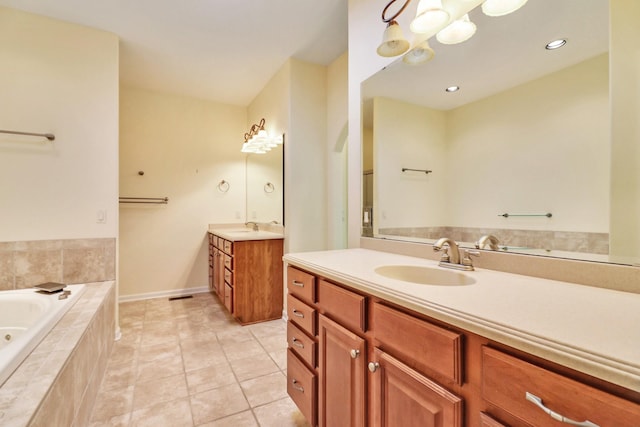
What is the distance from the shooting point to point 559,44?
102 cm

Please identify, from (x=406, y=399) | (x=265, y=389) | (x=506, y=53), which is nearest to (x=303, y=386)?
(x=265, y=389)

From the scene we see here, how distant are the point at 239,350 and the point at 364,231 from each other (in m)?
1.44

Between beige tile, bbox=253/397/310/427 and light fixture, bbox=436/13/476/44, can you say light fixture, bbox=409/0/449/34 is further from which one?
beige tile, bbox=253/397/310/427

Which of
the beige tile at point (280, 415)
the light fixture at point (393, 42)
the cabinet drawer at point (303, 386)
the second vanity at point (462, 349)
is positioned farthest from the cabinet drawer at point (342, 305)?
the light fixture at point (393, 42)

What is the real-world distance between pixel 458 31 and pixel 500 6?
7.6 inches

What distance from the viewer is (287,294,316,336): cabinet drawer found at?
1.30 m

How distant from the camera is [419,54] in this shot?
1.52 meters

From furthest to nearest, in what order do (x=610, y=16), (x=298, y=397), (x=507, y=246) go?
1. (x=298, y=397)
2. (x=507, y=246)
3. (x=610, y=16)

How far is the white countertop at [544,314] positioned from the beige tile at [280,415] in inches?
38.5

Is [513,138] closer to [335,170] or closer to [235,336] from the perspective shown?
[335,170]

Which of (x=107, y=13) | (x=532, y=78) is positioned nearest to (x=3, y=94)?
(x=107, y=13)

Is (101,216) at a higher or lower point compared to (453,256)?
higher

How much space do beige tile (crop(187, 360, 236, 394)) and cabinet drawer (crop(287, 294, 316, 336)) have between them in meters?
0.82

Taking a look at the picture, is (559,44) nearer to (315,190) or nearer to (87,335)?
(315,190)
